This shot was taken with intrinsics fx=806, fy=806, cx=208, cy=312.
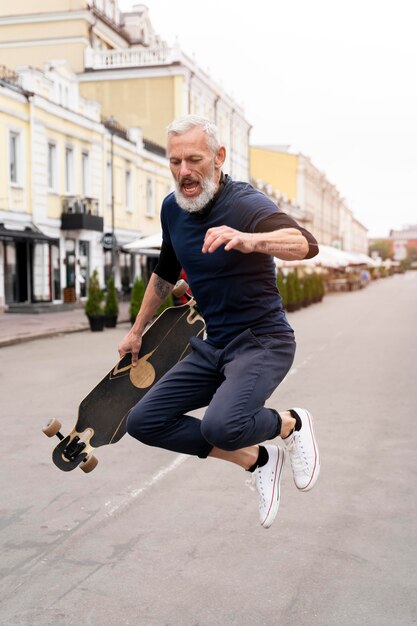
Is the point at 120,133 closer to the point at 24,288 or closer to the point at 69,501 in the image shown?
the point at 24,288

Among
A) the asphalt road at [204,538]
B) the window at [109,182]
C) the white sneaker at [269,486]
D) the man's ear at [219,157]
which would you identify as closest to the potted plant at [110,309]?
the asphalt road at [204,538]

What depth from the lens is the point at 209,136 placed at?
12.0ft

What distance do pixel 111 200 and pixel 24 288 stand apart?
865 centimetres

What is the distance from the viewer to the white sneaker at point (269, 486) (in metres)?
3.91

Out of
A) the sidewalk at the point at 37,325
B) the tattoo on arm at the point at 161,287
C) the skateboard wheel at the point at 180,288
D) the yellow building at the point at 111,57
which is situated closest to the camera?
the tattoo on arm at the point at 161,287

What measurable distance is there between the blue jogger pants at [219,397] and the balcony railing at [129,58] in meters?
43.0

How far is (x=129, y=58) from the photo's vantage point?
45.1 m

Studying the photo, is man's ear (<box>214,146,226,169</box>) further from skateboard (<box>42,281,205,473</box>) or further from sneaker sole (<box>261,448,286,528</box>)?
sneaker sole (<box>261,448,286,528</box>)

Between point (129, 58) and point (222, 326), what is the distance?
43.9 metres

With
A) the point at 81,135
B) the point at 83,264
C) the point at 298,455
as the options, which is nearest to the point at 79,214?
the point at 83,264

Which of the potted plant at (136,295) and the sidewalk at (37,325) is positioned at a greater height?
the potted plant at (136,295)

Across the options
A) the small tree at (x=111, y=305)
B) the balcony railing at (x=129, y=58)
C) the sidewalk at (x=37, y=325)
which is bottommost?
the sidewalk at (x=37, y=325)

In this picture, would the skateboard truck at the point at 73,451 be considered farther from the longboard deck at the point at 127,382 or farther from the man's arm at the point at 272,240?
the man's arm at the point at 272,240

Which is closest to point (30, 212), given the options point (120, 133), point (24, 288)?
point (24, 288)
